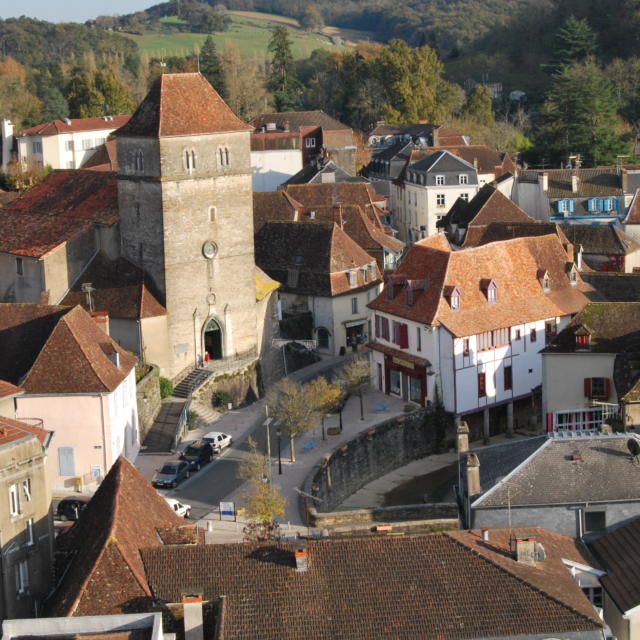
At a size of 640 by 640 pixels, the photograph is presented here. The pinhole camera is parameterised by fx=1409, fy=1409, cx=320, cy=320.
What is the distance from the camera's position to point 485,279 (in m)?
58.5

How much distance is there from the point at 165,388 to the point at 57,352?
31.8ft

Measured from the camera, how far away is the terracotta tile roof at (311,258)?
67312 mm

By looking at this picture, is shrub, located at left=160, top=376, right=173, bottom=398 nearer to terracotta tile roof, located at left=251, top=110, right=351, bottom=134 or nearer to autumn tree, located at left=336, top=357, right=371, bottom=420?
autumn tree, located at left=336, top=357, right=371, bottom=420

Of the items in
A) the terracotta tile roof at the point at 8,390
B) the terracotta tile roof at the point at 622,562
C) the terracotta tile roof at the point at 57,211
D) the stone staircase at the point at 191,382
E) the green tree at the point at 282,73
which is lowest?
the stone staircase at the point at 191,382

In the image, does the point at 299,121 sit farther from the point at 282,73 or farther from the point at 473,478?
the point at 473,478

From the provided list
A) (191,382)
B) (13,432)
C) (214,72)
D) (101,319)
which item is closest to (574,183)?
(191,382)

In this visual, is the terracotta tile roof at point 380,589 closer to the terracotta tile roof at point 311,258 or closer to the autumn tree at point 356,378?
the autumn tree at point 356,378

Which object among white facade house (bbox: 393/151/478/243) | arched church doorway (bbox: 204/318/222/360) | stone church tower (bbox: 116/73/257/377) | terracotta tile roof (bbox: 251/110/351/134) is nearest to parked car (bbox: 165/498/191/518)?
stone church tower (bbox: 116/73/257/377)

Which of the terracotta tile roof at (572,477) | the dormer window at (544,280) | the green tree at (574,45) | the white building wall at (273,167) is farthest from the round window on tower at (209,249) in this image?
the green tree at (574,45)

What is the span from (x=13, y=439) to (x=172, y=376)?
2417 cm

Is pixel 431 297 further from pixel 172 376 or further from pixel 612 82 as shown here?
pixel 612 82

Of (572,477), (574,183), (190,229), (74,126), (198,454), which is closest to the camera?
(572,477)

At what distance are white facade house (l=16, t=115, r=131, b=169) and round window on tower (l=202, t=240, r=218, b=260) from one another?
40399 millimetres

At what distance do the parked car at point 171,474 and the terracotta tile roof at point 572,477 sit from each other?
43.1ft
